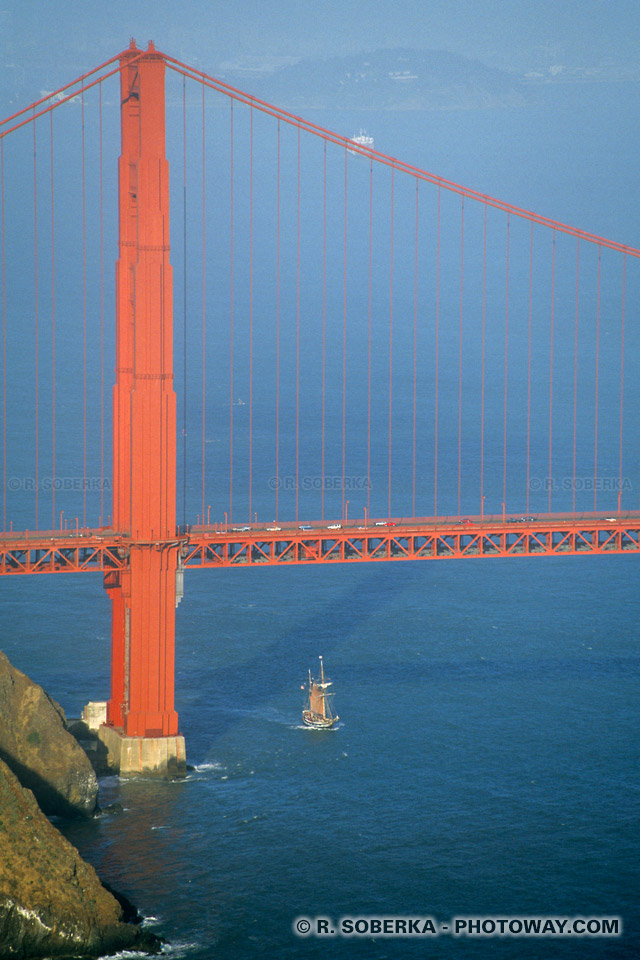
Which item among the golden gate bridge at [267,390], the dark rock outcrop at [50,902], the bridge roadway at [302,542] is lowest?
the dark rock outcrop at [50,902]

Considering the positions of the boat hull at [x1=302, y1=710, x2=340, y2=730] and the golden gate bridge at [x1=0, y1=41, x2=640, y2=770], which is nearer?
the golden gate bridge at [x1=0, y1=41, x2=640, y2=770]

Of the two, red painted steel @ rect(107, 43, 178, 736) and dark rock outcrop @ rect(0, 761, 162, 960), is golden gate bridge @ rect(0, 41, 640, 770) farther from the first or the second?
dark rock outcrop @ rect(0, 761, 162, 960)

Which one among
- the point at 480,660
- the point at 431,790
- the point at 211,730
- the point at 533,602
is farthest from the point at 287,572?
the point at 431,790

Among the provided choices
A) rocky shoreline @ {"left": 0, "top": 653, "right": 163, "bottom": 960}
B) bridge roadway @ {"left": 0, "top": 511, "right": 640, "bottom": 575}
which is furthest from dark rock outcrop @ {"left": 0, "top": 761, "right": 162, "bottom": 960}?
bridge roadway @ {"left": 0, "top": 511, "right": 640, "bottom": 575}

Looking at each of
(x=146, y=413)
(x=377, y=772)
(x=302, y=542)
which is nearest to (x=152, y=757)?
(x=377, y=772)

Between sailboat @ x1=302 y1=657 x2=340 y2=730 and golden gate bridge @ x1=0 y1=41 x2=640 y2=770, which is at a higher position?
→ golden gate bridge @ x1=0 y1=41 x2=640 y2=770

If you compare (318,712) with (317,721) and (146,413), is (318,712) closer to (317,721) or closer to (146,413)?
(317,721)

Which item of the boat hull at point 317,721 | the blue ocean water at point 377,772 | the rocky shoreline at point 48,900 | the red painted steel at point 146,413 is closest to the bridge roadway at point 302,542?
the red painted steel at point 146,413

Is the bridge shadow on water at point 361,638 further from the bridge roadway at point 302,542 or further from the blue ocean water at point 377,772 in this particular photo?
the bridge roadway at point 302,542
